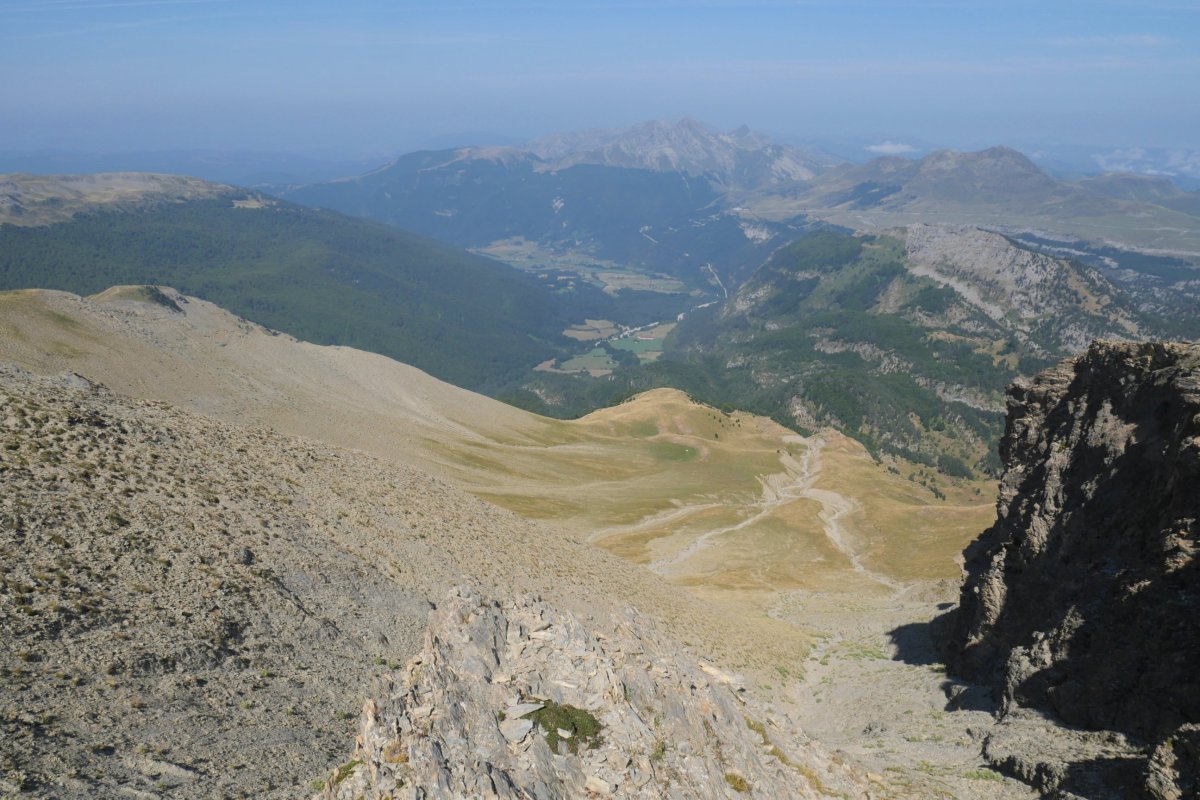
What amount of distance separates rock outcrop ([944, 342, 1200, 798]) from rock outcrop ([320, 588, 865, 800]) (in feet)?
38.0

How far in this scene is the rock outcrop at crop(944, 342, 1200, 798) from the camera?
25.6 m

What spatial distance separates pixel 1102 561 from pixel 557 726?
27006mm

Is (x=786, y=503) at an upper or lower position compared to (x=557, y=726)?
lower

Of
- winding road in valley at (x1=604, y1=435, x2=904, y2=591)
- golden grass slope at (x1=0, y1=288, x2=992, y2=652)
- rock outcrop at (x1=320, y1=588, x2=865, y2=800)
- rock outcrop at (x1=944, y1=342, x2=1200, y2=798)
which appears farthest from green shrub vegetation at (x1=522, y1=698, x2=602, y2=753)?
winding road in valley at (x1=604, y1=435, x2=904, y2=591)

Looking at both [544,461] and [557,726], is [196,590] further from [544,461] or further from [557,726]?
[544,461]

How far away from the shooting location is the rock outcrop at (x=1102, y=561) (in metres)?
25.6

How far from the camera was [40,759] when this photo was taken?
17438mm

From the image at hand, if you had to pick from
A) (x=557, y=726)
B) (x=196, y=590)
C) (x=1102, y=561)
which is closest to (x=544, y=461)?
(x=196, y=590)

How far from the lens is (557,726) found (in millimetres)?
19953

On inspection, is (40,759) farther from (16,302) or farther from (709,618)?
(16,302)

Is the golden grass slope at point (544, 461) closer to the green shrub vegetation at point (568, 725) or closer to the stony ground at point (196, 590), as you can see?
the stony ground at point (196, 590)

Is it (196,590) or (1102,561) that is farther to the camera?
(1102,561)

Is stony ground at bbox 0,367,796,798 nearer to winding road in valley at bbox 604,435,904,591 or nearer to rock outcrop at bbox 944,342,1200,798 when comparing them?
rock outcrop at bbox 944,342,1200,798

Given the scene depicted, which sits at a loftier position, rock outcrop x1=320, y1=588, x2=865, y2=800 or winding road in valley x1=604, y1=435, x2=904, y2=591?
rock outcrop x1=320, y1=588, x2=865, y2=800
